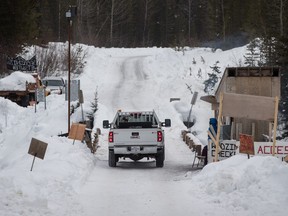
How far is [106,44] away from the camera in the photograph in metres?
84.1

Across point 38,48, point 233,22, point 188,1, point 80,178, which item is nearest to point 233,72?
point 80,178

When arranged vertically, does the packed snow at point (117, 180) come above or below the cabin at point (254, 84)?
below

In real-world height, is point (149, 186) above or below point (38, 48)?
below

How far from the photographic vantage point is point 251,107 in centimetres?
1605

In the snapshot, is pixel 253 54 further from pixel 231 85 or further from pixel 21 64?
pixel 231 85

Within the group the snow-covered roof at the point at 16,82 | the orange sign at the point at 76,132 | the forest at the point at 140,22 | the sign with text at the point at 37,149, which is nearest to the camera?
the sign with text at the point at 37,149

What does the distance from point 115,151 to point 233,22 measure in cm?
5489

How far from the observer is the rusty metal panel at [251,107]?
16.0 metres

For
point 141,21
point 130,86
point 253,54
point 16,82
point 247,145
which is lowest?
point 247,145

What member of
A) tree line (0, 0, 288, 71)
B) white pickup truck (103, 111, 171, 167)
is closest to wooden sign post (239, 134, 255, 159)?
white pickup truck (103, 111, 171, 167)

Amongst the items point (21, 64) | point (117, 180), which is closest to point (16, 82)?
point (21, 64)

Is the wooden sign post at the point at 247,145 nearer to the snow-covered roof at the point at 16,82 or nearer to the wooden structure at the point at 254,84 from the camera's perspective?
the wooden structure at the point at 254,84

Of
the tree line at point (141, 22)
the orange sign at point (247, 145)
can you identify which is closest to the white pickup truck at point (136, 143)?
the orange sign at point (247, 145)

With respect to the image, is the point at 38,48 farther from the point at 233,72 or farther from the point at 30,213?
the point at 30,213
